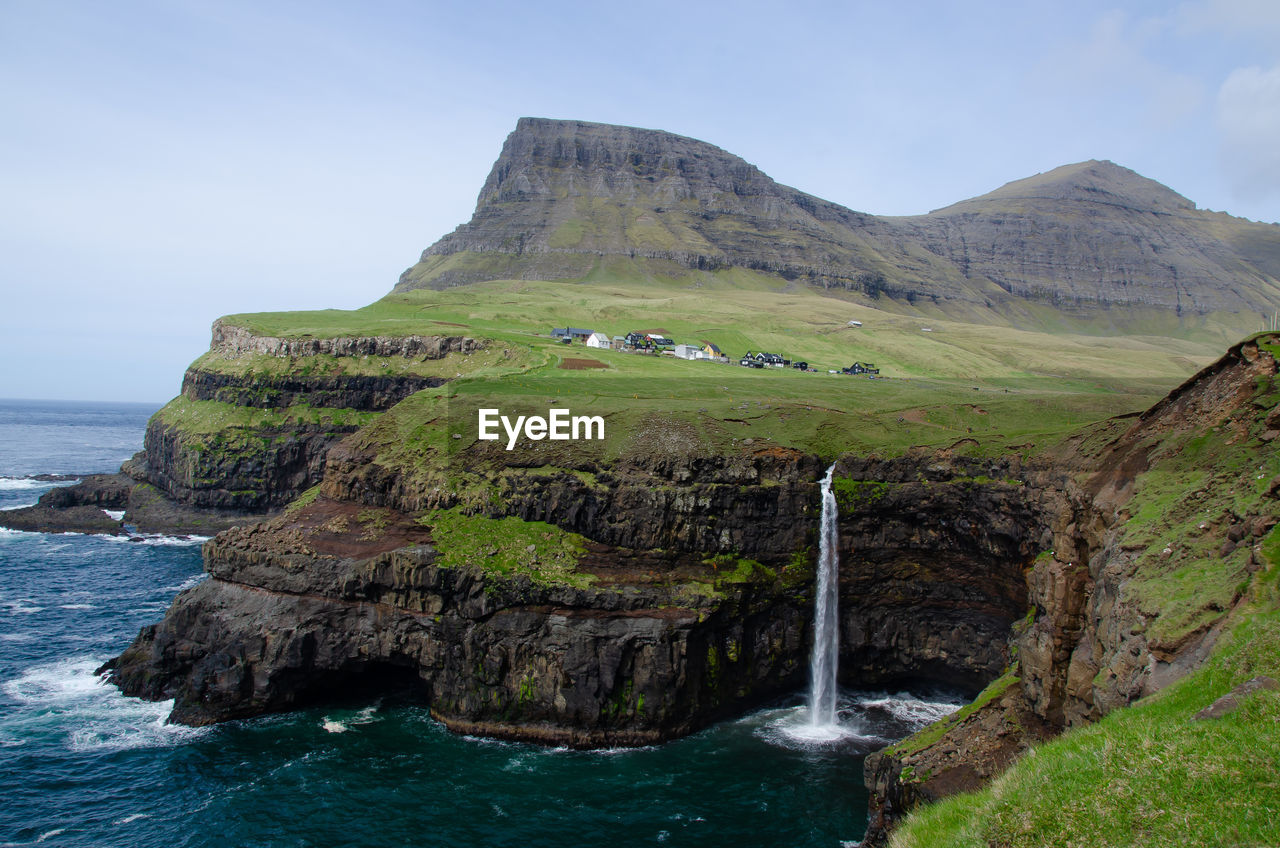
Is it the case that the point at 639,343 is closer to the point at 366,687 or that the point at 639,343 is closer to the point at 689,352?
the point at 689,352

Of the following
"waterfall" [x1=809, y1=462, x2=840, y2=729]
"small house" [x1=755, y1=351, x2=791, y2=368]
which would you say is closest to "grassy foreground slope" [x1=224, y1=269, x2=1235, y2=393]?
"small house" [x1=755, y1=351, x2=791, y2=368]

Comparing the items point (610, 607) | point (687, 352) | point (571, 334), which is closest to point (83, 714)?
point (610, 607)

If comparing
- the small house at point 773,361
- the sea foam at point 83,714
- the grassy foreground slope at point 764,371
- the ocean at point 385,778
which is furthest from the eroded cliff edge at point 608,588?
the small house at point 773,361

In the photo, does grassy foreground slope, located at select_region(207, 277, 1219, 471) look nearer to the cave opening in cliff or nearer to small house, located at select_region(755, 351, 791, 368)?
small house, located at select_region(755, 351, 791, 368)

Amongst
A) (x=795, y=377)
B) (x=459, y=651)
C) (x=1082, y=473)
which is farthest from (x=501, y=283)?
(x=1082, y=473)

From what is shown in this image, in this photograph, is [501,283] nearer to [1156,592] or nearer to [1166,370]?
[1166,370]
